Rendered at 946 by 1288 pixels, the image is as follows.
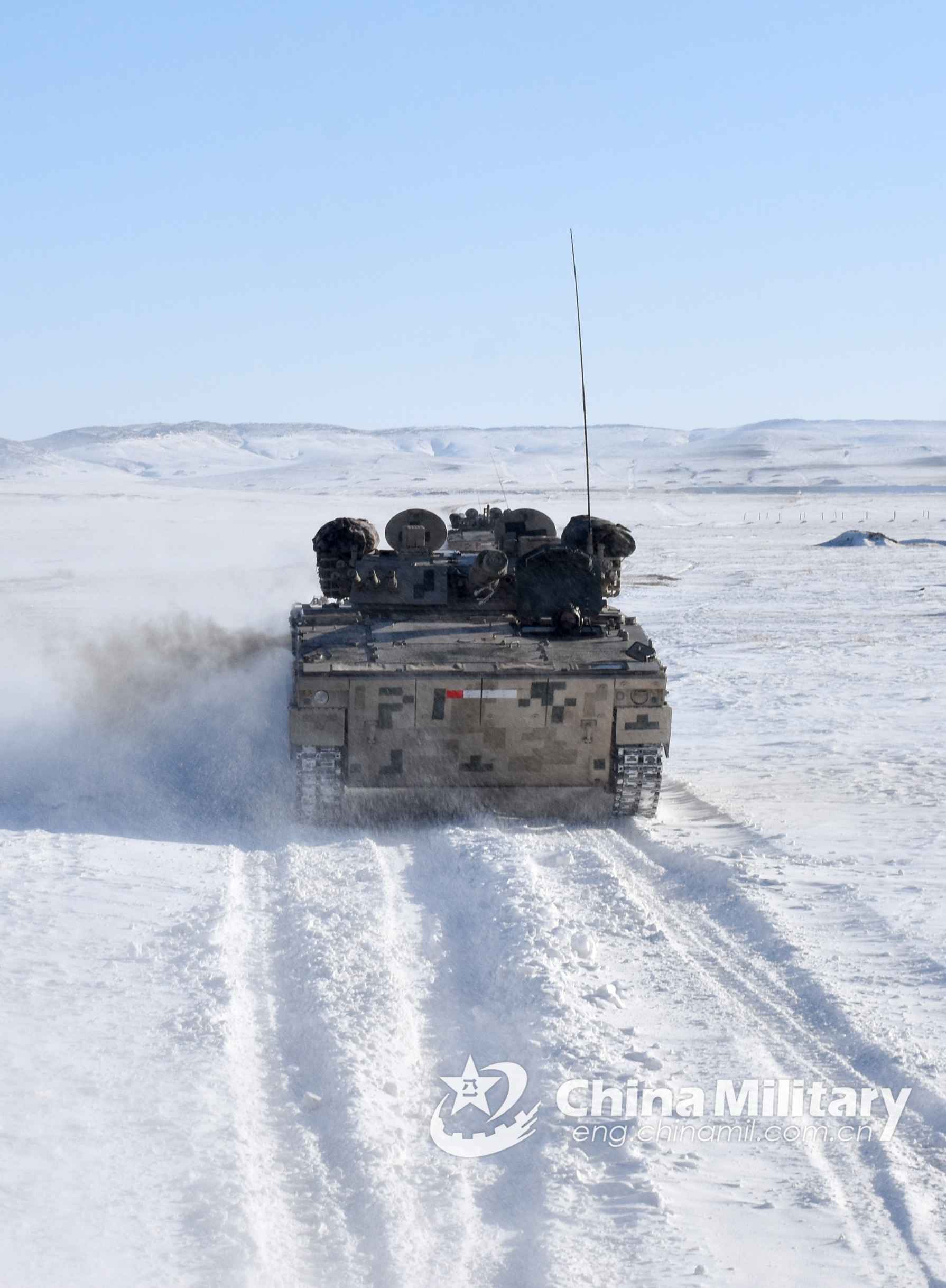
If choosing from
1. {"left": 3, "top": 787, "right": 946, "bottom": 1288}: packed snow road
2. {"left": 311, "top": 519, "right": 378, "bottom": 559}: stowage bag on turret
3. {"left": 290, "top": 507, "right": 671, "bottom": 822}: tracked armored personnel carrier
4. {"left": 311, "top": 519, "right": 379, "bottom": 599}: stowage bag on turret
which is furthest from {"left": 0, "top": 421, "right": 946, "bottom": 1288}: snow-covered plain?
{"left": 311, "top": 519, "right": 378, "bottom": 559}: stowage bag on turret

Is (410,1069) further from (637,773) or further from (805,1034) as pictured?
(637,773)

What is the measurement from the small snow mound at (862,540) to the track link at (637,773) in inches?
1426

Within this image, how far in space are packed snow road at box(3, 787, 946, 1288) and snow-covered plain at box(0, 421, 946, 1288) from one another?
19 millimetres

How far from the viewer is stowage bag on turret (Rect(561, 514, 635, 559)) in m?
14.5

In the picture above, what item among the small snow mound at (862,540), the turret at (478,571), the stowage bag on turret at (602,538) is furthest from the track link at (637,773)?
the small snow mound at (862,540)

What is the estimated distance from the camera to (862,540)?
1826 inches

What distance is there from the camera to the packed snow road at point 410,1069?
16.7ft

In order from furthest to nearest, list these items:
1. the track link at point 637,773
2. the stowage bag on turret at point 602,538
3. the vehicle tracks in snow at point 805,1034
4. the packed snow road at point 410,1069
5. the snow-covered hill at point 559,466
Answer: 1. the snow-covered hill at point 559,466
2. the stowage bag on turret at point 602,538
3. the track link at point 637,773
4. the vehicle tracks in snow at point 805,1034
5. the packed snow road at point 410,1069

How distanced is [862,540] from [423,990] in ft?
135

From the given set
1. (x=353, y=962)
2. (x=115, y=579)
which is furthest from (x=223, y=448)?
(x=353, y=962)

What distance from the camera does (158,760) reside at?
44.2ft

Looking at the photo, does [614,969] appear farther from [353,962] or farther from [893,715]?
[893,715]

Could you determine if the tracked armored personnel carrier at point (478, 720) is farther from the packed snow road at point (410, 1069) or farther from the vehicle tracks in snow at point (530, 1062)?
the packed snow road at point (410, 1069)

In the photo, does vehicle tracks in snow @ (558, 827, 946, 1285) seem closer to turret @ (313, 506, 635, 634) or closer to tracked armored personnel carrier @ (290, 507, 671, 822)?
tracked armored personnel carrier @ (290, 507, 671, 822)
